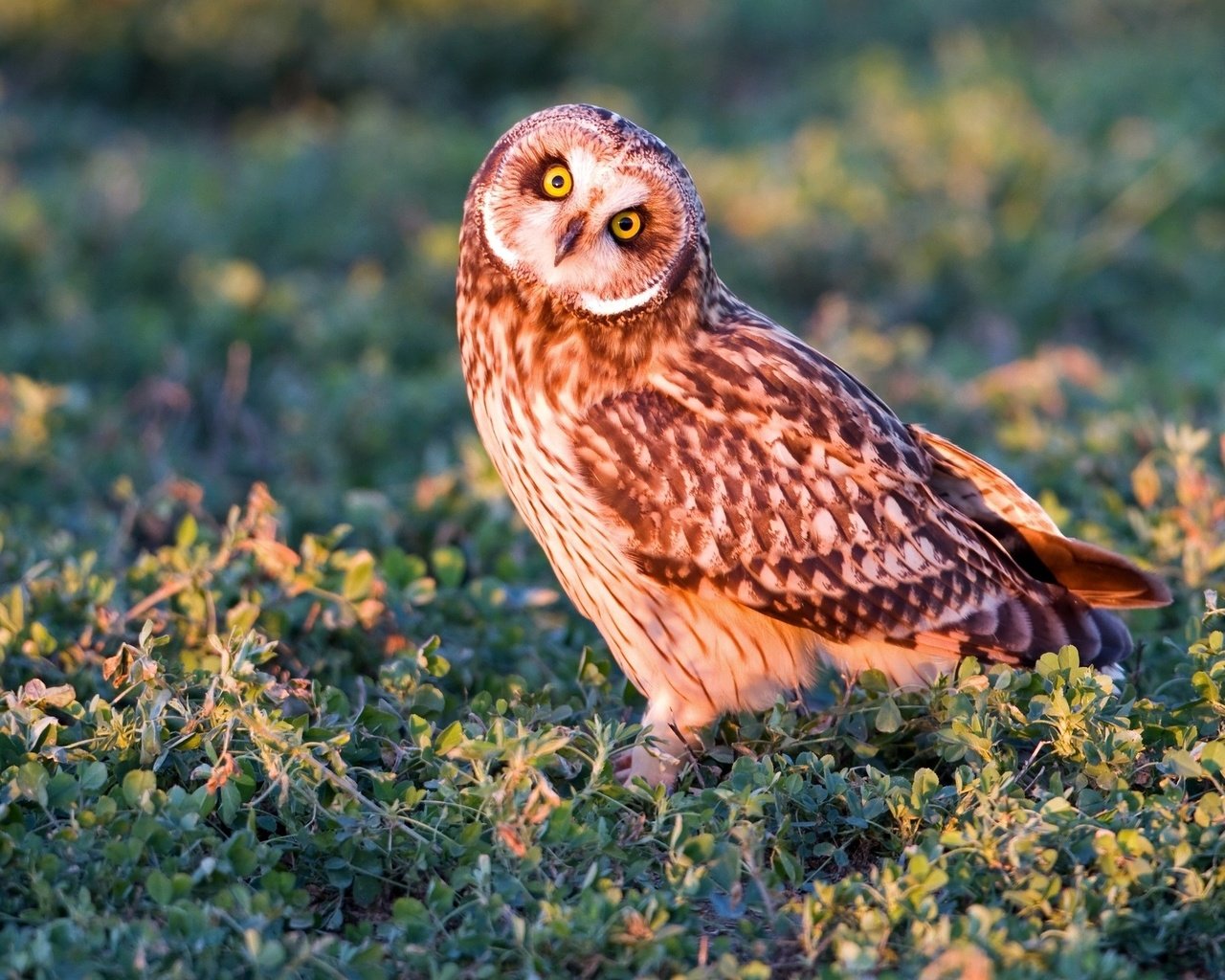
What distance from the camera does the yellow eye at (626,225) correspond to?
11.8 feet

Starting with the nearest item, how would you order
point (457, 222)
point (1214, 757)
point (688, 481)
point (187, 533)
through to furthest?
point (1214, 757) → point (688, 481) → point (187, 533) → point (457, 222)

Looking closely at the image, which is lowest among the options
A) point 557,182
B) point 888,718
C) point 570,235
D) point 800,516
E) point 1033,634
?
point 888,718

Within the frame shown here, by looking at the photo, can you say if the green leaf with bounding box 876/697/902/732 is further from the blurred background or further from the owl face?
the blurred background

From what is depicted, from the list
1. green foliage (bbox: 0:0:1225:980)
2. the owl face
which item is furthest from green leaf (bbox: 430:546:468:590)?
the owl face

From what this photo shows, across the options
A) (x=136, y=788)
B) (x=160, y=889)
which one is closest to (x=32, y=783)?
(x=136, y=788)

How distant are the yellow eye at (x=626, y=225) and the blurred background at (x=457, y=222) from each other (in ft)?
4.91

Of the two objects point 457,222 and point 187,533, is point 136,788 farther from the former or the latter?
point 457,222

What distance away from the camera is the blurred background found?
544 cm

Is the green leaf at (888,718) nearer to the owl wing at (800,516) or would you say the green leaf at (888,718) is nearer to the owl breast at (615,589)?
the owl wing at (800,516)

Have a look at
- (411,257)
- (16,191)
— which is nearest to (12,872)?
(411,257)

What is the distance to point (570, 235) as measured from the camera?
3.53 metres

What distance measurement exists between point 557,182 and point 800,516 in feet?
3.13

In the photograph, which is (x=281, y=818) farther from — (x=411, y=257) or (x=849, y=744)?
(x=411, y=257)

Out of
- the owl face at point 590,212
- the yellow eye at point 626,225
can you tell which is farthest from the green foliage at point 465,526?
the yellow eye at point 626,225
